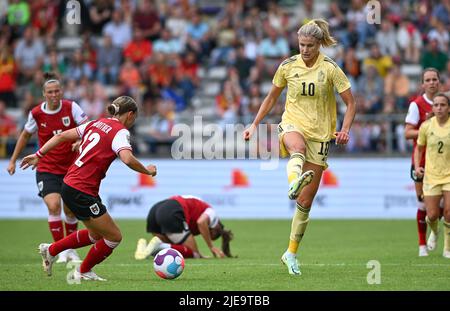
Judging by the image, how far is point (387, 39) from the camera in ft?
83.8

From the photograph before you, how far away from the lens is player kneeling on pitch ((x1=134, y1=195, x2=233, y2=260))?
14320 millimetres

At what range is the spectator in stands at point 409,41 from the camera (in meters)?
25.5

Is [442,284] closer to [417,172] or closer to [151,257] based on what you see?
[417,172]

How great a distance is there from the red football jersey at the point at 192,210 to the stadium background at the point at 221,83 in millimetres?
2914

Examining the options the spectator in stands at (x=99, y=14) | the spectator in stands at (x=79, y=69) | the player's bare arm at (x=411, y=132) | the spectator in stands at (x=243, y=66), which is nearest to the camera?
the player's bare arm at (x=411, y=132)

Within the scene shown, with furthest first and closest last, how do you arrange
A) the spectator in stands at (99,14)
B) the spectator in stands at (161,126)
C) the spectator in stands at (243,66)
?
1. the spectator in stands at (99,14)
2. the spectator in stands at (243,66)
3. the spectator in stands at (161,126)

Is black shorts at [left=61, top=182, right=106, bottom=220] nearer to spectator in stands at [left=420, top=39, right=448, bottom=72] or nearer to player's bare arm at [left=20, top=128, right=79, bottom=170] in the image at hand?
player's bare arm at [left=20, top=128, right=79, bottom=170]

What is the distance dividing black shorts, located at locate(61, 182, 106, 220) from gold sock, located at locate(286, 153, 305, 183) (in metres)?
2.10

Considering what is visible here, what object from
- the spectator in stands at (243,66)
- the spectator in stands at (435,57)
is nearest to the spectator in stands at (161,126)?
the spectator in stands at (243,66)

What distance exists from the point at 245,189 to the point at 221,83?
15.1 feet

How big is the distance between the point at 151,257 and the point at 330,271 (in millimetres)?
3558
